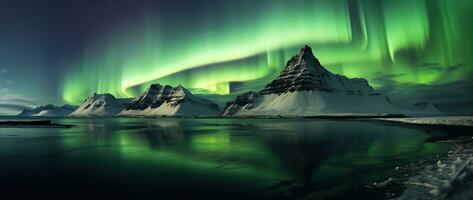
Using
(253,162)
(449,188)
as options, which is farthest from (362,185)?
(253,162)

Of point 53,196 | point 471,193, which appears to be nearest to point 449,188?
point 471,193

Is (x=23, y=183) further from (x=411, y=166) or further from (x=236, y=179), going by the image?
(x=411, y=166)

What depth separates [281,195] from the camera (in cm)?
1493

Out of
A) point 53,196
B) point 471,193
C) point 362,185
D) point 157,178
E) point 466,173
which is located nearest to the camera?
point 471,193

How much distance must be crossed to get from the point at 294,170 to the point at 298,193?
6.74m

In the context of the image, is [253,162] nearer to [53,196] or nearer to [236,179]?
[236,179]

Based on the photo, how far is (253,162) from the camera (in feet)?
86.0

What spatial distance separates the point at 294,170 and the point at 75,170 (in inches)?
559

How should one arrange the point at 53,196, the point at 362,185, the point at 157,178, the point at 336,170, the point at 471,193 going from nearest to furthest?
1. the point at 471,193
2. the point at 53,196
3. the point at 362,185
4. the point at 157,178
5. the point at 336,170

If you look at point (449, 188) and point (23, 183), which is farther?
point (23, 183)

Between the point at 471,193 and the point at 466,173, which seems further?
the point at 466,173

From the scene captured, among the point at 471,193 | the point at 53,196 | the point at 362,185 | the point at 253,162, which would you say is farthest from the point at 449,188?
the point at 53,196

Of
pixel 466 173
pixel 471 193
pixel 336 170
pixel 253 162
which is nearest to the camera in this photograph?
pixel 471 193

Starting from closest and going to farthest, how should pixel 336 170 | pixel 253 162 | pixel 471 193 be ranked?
1. pixel 471 193
2. pixel 336 170
3. pixel 253 162
